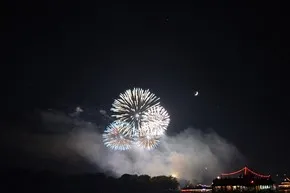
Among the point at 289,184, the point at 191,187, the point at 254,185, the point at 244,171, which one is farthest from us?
the point at 191,187

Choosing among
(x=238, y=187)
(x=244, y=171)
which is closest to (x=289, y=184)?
(x=244, y=171)

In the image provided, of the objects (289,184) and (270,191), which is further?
(289,184)

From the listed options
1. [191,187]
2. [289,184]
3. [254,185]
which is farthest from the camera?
[191,187]

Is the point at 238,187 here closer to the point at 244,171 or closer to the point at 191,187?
the point at 244,171

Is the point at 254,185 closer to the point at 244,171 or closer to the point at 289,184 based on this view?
the point at 244,171

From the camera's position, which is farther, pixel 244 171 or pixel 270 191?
pixel 244 171

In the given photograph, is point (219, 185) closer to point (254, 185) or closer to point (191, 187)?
point (254, 185)

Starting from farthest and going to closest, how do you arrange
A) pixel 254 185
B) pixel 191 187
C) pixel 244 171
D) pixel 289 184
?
pixel 191 187 → pixel 289 184 → pixel 244 171 → pixel 254 185

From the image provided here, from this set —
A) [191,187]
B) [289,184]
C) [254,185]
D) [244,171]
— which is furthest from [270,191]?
[191,187]
